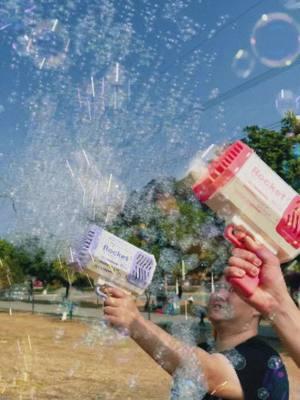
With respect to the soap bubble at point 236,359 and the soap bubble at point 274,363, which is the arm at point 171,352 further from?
the soap bubble at point 274,363

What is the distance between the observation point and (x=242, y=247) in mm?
1803

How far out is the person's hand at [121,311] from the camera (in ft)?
6.91

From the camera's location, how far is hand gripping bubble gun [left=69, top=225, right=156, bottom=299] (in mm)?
2225

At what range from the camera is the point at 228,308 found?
238 centimetres

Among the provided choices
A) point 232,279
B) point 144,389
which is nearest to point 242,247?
point 232,279

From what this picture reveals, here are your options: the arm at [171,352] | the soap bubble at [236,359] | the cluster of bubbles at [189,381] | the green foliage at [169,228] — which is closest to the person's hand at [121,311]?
the arm at [171,352]

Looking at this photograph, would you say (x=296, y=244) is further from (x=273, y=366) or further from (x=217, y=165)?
(x=273, y=366)

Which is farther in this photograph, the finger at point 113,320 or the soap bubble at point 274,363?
the soap bubble at point 274,363

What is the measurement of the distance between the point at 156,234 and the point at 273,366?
1999 mm

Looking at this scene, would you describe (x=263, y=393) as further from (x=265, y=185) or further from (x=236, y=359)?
(x=265, y=185)

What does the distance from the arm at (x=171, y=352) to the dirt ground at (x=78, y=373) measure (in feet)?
6.88

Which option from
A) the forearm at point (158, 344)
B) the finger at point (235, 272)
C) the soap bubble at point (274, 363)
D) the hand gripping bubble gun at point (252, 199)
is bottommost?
the soap bubble at point (274, 363)

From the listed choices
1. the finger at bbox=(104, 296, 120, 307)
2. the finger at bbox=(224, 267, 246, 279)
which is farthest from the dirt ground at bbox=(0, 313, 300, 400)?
the finger at bbox=(224, 267, 246, 279)

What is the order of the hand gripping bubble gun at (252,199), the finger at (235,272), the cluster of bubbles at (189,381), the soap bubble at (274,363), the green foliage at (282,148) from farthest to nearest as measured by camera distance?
the green foliage at (282,148) → the soap bubble at (274,363) → the cluster of bubbles at (189,381) → the hand gripping bubble gun at (252,199) → the finger at (235,272)
